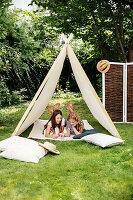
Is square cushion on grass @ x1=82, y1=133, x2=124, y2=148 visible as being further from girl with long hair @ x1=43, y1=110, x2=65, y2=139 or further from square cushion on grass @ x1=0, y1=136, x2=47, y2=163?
square cushion on grass @ x1=0, y1=136, x2=47, y2=163

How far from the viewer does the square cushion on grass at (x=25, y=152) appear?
9.41 ft

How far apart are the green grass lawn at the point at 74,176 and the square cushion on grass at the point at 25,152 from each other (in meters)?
0.07

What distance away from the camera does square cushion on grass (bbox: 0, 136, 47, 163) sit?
2867 millimetres

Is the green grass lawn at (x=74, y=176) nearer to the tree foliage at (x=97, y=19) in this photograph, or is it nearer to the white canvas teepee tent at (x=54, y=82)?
the white canvas teepee tent at (x=54, y=82)

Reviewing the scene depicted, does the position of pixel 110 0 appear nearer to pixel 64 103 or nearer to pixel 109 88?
pixel 109 88

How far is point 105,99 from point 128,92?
0.58 metres

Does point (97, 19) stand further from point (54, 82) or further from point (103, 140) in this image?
point (103, 140)

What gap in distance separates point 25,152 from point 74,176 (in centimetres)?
81

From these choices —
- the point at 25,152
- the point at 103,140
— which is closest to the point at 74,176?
the point at 25,152

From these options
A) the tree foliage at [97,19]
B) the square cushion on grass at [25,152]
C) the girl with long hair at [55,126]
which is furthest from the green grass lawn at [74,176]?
the tree foliage at [97,19]

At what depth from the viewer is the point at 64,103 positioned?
838 centimetres

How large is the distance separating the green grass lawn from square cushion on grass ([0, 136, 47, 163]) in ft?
0.23

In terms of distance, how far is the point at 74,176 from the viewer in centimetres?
241

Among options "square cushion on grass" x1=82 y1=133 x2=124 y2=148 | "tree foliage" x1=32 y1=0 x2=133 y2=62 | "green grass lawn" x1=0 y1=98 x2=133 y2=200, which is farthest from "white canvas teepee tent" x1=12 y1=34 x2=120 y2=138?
"tree foliage" x1=32 y1=0 x2=133 y2=62
